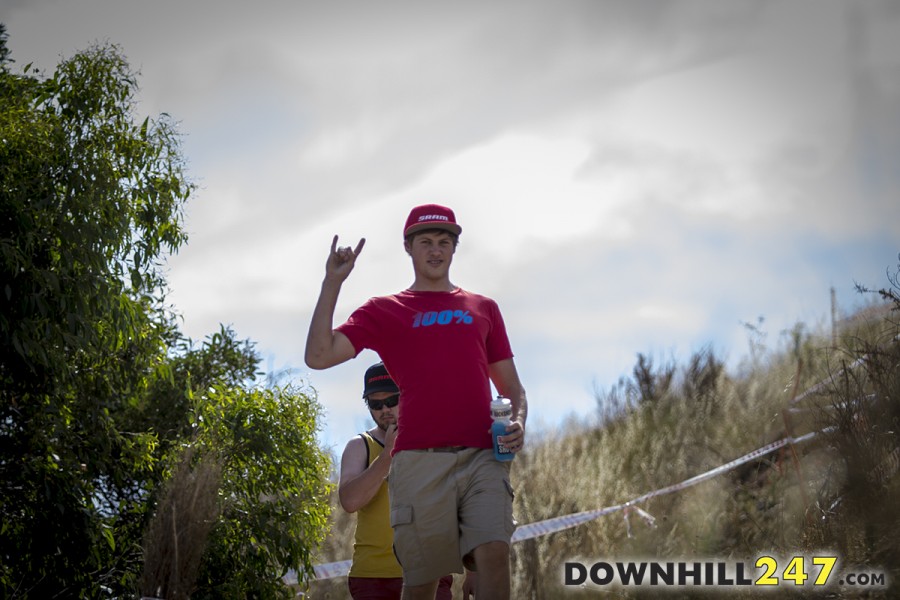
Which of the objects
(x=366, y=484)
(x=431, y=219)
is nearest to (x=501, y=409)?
(x=431, y=219)

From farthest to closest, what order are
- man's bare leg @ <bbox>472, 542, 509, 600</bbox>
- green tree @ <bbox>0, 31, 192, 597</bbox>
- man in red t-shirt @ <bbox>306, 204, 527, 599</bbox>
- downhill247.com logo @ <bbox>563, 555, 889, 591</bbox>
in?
green tree @ <bbox>0, 31, 192, 597</bbox>
downhill247.com logo @ <bbox>563, 555, 889, 591</bbox>
man in red t-shirt @ <bbox>306, 204, 527, 599</bbox>
man's bare leg @ <bbox>472, 542, 509, 600</bbox>

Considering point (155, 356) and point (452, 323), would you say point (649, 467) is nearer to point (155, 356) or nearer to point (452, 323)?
point (155, 356)

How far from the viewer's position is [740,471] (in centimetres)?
1023

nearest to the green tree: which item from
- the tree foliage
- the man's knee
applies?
the tree foliage

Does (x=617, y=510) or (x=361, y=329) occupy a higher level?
(x=361, y=329)

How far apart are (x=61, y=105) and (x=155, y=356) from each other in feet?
9.18

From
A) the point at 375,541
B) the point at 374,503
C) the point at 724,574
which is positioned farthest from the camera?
the point at 724,574

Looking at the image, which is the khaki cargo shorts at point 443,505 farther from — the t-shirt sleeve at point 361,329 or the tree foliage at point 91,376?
the tree foliage at point 91,376

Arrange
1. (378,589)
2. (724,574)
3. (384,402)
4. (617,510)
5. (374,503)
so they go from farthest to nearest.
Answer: (617,510) < (724,574) < (384,402) < (374,503) < (378,589)

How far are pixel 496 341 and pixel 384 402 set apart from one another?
110cm

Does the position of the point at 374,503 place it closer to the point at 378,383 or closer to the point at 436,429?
the point at 378,383

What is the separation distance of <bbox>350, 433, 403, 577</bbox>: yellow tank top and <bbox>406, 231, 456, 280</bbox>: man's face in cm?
135

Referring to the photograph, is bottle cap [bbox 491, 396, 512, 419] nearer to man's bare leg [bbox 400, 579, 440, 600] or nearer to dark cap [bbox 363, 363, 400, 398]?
man's bare leg [bbox 400, 579, 440, 600]

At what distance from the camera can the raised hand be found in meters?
4.66
